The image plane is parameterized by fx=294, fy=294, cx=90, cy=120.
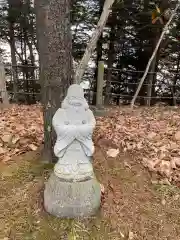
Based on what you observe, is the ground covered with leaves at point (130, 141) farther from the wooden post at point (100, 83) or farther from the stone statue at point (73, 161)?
the wooden post at point (100, 83)

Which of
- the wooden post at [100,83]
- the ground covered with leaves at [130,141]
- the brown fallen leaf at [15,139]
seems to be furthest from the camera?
Answer: the wooden post at [100,83]

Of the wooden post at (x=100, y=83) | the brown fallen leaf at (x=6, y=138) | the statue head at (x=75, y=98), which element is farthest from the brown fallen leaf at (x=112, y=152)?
the wooden post at (x=100, y=83)

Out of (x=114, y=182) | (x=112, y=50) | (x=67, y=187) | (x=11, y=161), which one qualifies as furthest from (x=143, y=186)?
(x=112, y=50)

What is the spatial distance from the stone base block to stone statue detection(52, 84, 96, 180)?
0.07 metres

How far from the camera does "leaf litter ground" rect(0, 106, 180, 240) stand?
258 cm

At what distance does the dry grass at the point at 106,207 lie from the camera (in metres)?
2.55

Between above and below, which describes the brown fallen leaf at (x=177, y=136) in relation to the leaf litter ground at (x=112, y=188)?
above

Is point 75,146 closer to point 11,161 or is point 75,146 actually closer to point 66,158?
point 66,158

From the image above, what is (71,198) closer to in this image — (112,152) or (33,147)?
(112,152)

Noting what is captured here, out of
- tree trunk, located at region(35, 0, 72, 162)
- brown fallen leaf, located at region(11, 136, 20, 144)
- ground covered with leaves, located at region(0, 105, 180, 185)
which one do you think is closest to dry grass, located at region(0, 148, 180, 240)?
ground covered with leaves, located at region(0, 105, 180, 185)

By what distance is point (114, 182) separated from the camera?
3062 millimetres

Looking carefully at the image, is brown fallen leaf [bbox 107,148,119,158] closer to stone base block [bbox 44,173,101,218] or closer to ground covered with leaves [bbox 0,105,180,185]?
ground covered with leaves [bbox 0,105,180,185]

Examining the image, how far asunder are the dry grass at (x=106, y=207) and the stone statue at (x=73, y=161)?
0.47 ft

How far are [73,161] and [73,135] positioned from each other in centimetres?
24
